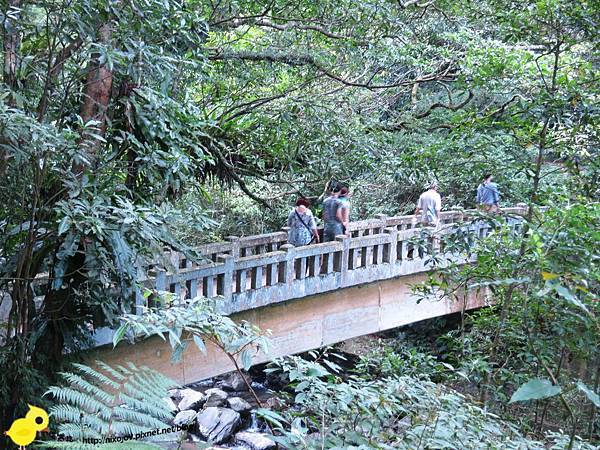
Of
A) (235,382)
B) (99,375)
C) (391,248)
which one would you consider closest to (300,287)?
(391,248)

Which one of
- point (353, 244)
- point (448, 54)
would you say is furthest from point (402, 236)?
point (448, 54)

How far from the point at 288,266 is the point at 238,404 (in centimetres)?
360

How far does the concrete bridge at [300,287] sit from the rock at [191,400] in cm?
252

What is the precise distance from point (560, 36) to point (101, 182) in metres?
3.80

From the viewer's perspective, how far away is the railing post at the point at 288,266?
9164mm

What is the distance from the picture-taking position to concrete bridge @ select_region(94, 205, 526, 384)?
26.2 ft

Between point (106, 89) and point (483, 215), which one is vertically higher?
point (106, 89)

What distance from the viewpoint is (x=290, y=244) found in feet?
30.2

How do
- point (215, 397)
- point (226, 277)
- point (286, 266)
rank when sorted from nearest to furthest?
point (226, 277) < point (286, 266) < point (215, 397)

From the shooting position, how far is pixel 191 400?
11.4m

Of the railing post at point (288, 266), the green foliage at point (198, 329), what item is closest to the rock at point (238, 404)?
the railing post at point (288, 266)

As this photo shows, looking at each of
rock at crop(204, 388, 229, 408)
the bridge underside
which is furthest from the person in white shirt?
rock at crop(204, 388, 229, 408)

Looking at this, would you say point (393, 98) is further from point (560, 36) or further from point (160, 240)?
point (160, 240)

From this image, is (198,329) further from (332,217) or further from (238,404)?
(238,404)
